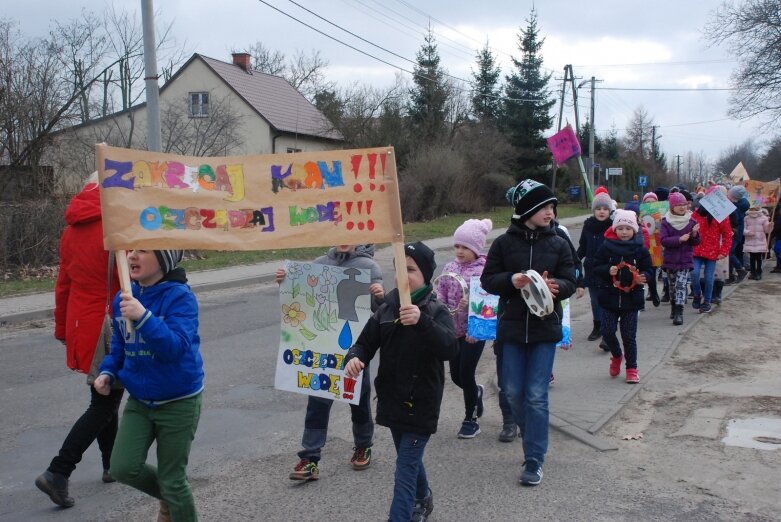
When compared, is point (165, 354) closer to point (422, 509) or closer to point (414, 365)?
point (414, 365)

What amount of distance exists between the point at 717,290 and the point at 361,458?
8844 mm

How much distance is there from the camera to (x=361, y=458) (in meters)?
5.22

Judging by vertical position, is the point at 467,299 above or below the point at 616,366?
above

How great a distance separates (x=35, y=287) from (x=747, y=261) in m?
14.8

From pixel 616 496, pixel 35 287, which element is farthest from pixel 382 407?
pixel 35 287

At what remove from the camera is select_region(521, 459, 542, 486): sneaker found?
16.0ft

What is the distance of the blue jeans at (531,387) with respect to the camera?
16.2ft

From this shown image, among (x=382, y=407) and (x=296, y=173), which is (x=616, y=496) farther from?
(x=296, y=173)

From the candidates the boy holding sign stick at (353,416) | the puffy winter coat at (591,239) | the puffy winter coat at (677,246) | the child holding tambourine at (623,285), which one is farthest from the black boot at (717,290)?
the boy holding sign stick at (353,416)

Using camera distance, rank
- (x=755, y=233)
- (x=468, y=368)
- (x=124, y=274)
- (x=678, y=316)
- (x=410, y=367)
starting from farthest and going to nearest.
→ (x=755, y=233) < (x=678, y=316) < (x=468, y=368) < (x=410, y=367) < (x=124, y=274)

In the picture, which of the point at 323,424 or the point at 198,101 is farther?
the point at 198,101

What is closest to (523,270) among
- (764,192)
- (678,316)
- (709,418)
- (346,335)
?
(346,335)

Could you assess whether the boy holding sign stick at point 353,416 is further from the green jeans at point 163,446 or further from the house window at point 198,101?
the house window at point 198,101

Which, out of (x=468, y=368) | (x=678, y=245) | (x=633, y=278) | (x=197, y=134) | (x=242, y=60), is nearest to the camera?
(x=468, y=368)
